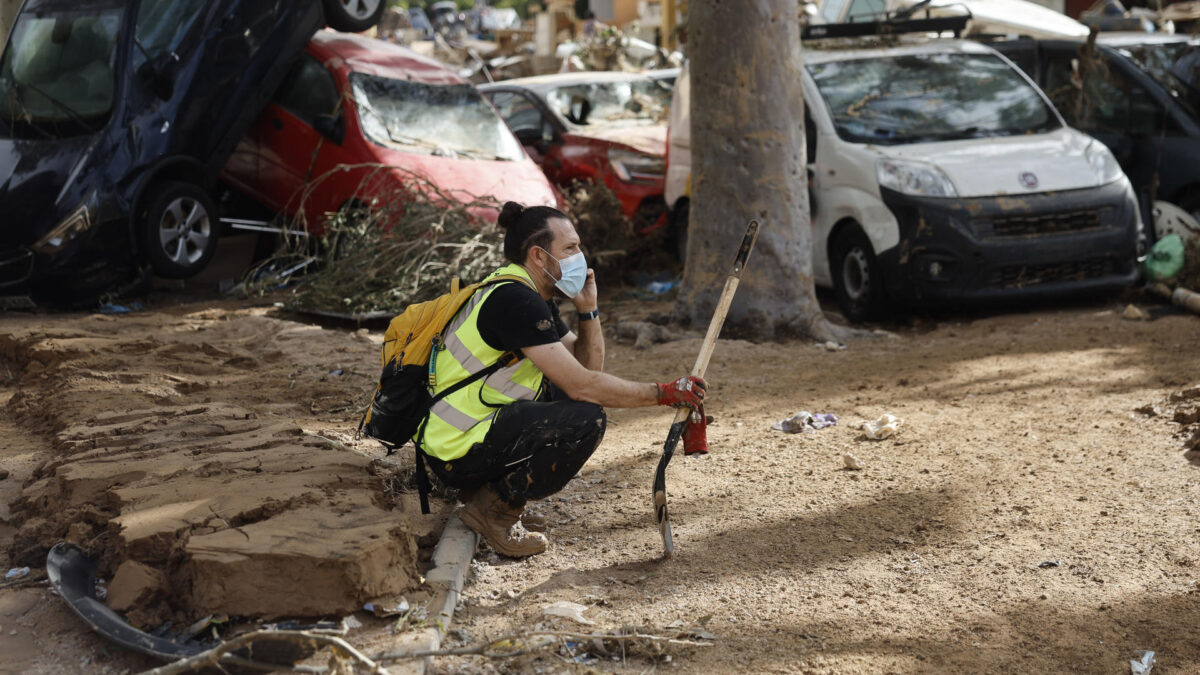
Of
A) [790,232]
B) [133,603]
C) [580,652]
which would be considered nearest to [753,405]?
[790,232]

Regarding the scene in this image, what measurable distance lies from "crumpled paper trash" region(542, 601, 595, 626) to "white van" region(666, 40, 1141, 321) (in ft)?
15.9

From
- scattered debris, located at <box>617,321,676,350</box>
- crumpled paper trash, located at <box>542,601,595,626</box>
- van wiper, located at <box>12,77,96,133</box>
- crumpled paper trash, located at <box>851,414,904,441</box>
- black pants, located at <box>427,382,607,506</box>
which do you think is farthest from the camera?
van wiper, located at <box>12,77,96,133</box>

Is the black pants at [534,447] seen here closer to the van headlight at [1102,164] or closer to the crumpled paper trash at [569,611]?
the crumpled paper trash at [569,611]

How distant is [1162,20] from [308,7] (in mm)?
9592

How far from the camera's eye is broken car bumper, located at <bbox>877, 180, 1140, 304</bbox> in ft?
25.6

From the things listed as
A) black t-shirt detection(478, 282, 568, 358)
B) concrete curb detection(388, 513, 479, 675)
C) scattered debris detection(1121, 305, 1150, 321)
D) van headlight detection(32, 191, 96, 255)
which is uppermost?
black t-shirt detection(478, 282, 568, 358)

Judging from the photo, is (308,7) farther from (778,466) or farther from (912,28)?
(778,466)

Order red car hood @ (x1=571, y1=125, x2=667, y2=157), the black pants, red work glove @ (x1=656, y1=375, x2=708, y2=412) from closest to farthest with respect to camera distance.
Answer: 1. red work glove @ (x1=656, y1=375, x2=708, y2=412)
2. the black pants
3. red car hood @ (x1=571, y1=125, x2=667, y2=157)

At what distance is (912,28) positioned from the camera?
30.5ft

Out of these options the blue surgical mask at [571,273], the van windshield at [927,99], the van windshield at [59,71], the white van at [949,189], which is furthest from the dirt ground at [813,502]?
the van windshield at [59,71]

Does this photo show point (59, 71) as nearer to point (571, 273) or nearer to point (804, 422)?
point (804, 422)

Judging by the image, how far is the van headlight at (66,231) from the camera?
8.41 meters

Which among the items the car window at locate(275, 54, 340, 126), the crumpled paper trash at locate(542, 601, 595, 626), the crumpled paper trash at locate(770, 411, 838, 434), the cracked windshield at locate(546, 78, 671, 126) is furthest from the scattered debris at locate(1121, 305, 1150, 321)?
the car window at locate(275, 54, 340, 126)

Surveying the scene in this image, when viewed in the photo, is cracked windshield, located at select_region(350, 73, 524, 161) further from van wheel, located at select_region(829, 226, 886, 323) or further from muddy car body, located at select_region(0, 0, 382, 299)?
van wheel, located at select_region(829, 226, 886, 323)
